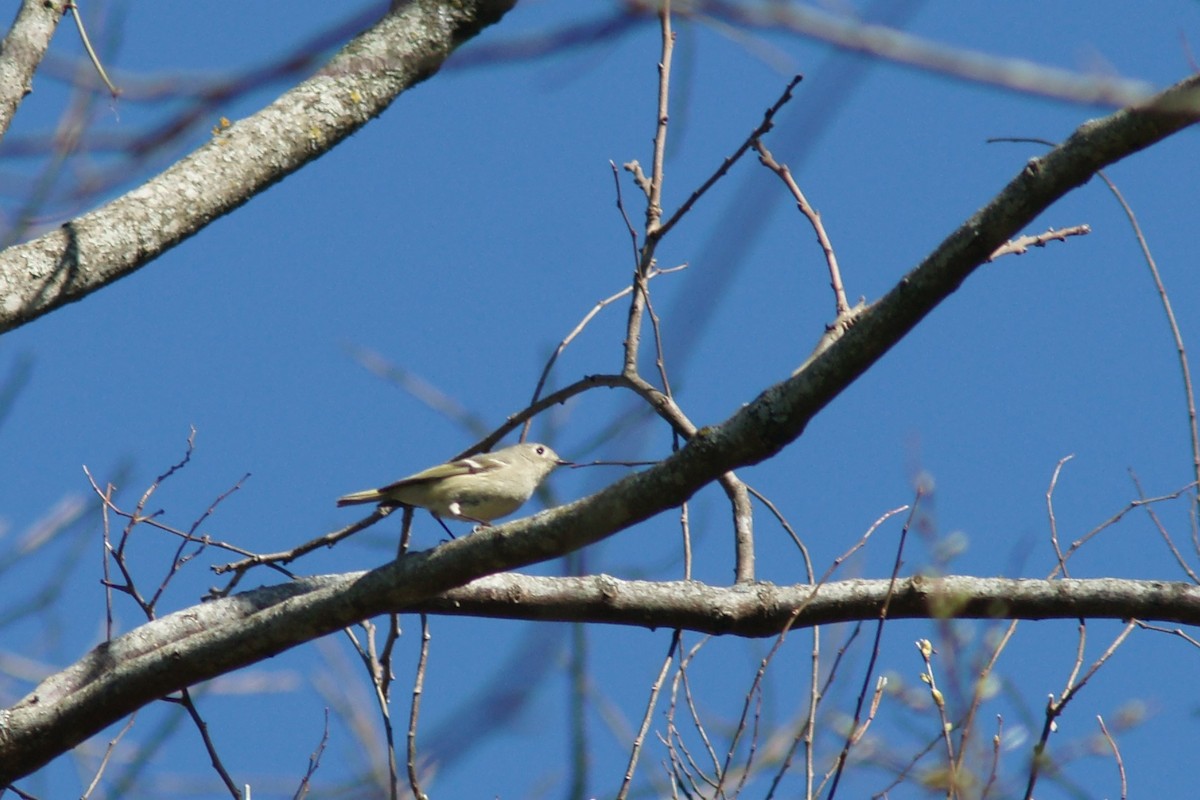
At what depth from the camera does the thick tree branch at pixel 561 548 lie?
255cm

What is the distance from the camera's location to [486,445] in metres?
4.46

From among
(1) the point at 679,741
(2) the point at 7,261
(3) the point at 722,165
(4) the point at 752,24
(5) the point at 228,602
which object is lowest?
(4) the point at 752,24

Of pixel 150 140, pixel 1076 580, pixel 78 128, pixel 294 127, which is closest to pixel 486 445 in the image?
pixel 294 127

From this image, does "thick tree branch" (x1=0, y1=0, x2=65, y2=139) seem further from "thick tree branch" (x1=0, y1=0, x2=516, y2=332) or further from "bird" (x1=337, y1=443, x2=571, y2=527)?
"bird" (x1=337, y1=443, x2=571, y2=527)

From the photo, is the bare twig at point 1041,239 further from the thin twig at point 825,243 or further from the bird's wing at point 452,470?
the bird's wing at point 452,470

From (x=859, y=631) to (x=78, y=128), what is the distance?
2585mm

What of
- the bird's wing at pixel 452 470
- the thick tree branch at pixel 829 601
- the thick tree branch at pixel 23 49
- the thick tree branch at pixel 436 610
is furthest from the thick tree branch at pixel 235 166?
the bird's wing at pixel 452 470

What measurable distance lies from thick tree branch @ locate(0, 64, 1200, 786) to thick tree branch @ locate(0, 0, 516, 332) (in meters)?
1.05

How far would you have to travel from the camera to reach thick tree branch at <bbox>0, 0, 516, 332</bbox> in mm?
3484

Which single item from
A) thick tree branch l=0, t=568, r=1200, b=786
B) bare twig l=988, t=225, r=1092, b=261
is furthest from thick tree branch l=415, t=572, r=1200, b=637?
bare twig l=988, t=225, r=1092, b=261

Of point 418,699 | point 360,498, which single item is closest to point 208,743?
point 418,699

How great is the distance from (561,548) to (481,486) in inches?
115

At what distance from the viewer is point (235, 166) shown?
3.81m

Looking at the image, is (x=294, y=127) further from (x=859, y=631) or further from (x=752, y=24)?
(x=752, y=24)
